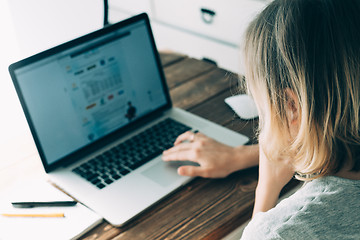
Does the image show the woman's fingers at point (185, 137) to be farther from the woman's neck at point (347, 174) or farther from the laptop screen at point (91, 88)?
the woman's neck at point (347, 174)

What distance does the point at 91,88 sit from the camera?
3.44 ft

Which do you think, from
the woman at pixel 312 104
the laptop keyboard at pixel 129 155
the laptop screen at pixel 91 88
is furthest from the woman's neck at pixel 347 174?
the laptop screen at pixel 91 88

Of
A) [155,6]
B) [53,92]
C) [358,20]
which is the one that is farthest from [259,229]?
[155,6]

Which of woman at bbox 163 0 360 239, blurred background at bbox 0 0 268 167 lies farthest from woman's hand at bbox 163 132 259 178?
blurred background at bbox 0 0 268 167

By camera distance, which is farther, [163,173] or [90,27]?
[90,27]

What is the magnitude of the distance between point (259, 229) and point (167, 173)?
1.03 feet

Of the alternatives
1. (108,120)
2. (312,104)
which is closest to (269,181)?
(312,104)

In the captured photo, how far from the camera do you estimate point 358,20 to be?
0.63 metres

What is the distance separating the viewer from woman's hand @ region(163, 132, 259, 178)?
942 mm

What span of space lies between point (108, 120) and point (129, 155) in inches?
4.6

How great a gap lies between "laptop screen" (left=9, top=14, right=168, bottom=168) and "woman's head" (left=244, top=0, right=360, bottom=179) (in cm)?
45

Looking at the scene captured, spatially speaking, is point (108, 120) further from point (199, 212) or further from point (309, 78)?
point (309, 78)

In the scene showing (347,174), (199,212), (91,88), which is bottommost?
(199,212)

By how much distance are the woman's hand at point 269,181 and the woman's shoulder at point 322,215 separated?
152 mm
